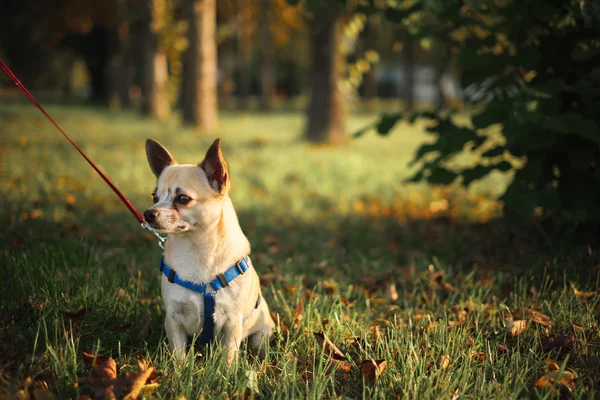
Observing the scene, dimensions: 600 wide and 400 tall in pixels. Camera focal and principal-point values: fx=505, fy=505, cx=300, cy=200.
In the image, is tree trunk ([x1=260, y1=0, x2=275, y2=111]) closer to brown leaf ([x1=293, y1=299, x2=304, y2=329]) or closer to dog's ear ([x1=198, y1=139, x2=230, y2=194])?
brown leaf ([x1=293, y1=299, x2=304, y2=329])

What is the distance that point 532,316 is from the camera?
324 cm

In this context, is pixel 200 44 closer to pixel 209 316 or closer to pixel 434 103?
pixel 434 103

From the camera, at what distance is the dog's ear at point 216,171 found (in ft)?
8.40

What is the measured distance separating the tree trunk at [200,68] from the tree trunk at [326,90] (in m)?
2.86

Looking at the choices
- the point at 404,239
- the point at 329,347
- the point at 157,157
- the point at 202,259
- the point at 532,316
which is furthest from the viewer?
the point at 404,239

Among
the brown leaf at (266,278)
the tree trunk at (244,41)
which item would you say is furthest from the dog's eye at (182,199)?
the tree trunk at (244,41)

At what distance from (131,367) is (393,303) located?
6.57ft

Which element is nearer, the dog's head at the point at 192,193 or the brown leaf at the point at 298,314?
the dog's head at the point at 192,193

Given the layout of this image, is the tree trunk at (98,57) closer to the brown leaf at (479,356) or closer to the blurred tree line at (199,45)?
the blurred tree line at (199,45)

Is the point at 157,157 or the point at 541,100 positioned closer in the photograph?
the point at 157,157

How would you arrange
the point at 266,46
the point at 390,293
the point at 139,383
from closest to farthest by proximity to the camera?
1. the point at 139,383
2. the point at 390,293
3. the point at 266,46

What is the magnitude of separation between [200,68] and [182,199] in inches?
428

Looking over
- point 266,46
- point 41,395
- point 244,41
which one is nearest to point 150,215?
point 41,395

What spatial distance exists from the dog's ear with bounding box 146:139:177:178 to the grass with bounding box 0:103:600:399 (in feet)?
2.88
